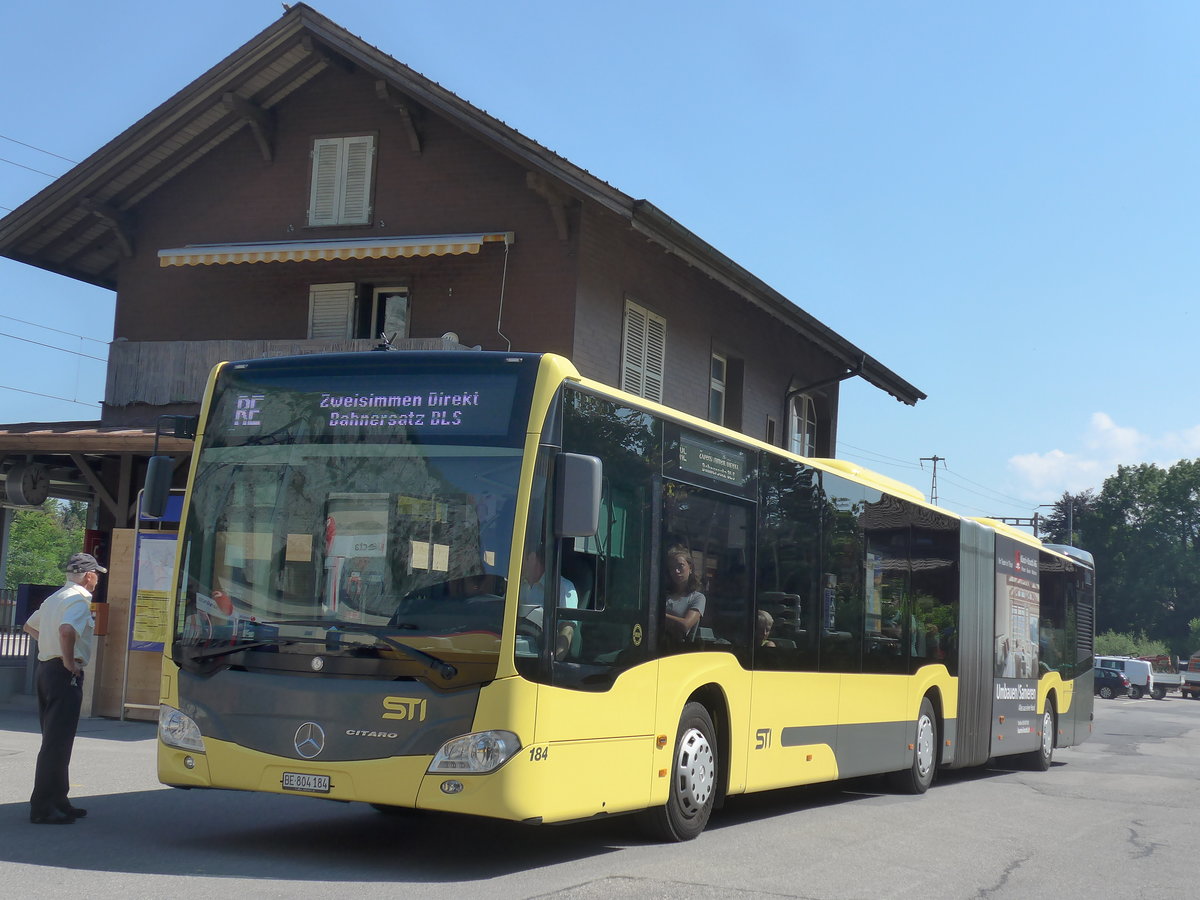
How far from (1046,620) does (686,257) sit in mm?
7320

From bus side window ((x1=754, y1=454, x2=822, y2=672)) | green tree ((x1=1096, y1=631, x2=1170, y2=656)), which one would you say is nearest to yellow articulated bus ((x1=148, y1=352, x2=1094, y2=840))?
bus side window ((x1=754, y1=454, x2=822, y2=672))

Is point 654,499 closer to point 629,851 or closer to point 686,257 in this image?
point 629,851

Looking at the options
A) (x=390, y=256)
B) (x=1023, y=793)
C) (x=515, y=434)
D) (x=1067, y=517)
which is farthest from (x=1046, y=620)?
(x=1067, y=517)

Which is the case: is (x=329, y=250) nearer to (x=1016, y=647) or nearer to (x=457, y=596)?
(x=1016, y=647)

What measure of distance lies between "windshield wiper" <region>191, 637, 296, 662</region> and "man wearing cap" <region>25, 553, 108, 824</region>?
3.84 ft

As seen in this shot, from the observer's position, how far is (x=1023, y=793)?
1488cm

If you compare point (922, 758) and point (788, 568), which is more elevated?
point (788, 568)

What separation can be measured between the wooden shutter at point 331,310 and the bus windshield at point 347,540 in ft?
43.9

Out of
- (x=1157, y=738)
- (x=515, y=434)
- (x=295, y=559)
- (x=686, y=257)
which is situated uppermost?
(x=686, y=257)

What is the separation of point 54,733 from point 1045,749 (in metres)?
14.0

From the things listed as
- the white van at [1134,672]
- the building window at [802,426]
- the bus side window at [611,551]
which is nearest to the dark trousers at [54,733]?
the bus side window at [611,551]

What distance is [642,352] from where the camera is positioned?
22.1 metres

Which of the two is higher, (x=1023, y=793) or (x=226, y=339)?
(x=226, y=339)

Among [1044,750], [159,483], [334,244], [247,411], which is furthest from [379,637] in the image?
[1044,750]
